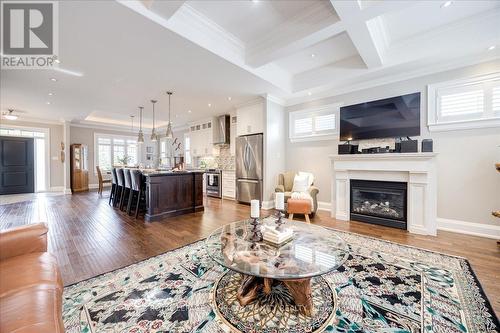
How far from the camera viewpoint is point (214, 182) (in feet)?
22.0

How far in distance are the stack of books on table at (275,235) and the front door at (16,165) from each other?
974 cm

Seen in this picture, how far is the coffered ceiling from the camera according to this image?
2.37 m

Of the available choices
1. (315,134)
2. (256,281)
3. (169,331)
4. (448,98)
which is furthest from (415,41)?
(169,331)

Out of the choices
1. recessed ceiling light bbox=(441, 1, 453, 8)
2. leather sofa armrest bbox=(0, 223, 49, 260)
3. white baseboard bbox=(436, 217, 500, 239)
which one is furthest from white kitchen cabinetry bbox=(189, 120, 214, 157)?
white baseboard bbox=(436, 217, 500, 239)

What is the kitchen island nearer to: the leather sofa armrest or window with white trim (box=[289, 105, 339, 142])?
the leather sofa armrest

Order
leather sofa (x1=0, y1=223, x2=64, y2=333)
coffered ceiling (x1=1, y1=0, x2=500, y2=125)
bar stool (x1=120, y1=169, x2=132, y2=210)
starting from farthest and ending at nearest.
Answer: bar stool (x1=120, y1=169, x2=132, y2=210), coffered ceiling (x1=1, y1=0, x2=500, y2=125), leather sofa (x1=0, y1=223, x2=64, y2=333)

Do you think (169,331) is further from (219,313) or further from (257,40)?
(257,40)

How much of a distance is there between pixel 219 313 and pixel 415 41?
4.55 metres

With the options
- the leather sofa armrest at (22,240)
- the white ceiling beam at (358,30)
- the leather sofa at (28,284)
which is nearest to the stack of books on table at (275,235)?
the leather sofa at (28,284)

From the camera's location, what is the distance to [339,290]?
5.82ft

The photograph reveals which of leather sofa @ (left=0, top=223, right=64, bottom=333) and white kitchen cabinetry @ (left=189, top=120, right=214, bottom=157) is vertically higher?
white kitchen cabinetry @ (left=189, top=120, right=214, bottom=157)

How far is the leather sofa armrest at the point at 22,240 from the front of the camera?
1337 mm

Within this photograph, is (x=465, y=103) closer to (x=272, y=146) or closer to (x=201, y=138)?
(x=272, y=146)

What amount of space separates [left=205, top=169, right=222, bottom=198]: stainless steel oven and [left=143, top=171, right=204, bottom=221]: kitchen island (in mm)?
1856
